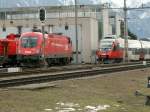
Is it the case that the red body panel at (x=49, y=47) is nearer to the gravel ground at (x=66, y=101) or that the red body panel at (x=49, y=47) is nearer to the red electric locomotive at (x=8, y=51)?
the red electric locomotive at (x=8, y=51)

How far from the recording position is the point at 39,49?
51906 mm

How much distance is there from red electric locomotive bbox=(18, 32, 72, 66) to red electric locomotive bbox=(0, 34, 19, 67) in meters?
1.19

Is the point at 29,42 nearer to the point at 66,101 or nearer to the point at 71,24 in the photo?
the point at 71,24

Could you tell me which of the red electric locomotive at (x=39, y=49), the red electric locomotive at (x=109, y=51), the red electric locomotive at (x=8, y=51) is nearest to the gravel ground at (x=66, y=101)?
the red electric locomotive at (x=39, y=49)

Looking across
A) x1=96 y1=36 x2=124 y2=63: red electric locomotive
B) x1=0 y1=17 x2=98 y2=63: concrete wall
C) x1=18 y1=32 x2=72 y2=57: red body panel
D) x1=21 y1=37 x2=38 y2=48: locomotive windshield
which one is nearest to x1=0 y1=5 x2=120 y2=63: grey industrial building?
x1=0 y1=17 x2=98 y2=63: concrete wall

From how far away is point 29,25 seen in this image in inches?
3656

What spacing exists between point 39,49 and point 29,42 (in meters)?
1.85

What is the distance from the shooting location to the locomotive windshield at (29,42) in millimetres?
52625

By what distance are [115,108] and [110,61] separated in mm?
59259

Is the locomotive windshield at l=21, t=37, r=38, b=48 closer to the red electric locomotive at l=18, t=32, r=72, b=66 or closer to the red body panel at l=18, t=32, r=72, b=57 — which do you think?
the red electric locomotive at l=18, t=32, r=72, b=66

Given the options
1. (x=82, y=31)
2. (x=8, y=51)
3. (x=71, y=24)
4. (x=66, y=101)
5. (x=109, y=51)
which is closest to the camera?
(x=66, y=101)

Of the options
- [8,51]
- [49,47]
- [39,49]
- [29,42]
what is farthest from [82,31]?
[39,49]

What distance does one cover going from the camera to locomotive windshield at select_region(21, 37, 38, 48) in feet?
173

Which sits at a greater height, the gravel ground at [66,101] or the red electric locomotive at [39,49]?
the red electric locomotive at [39,49]
